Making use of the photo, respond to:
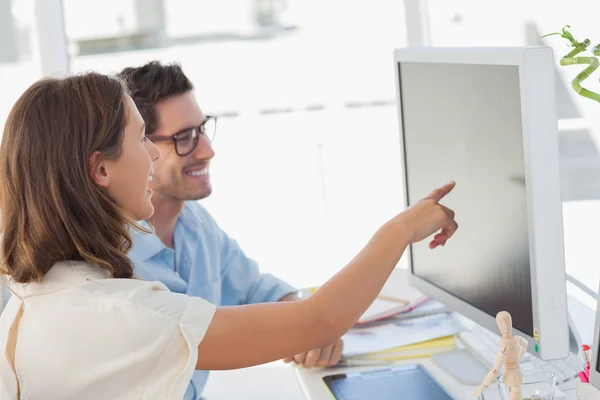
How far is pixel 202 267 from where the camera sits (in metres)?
1.90

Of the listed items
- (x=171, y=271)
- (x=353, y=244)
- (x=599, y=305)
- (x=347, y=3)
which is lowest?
(x=353, y=244)

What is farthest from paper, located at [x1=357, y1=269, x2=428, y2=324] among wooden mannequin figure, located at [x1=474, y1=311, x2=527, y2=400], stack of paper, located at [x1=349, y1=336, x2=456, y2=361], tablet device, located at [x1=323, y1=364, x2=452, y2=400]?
wooden mannequin figure, located at [x1=474, y1=311, x2=527, y2=400]

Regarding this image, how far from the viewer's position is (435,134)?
1.44 meters

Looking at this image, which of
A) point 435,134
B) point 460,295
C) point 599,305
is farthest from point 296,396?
point 599,305

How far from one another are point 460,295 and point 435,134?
0.27 metres

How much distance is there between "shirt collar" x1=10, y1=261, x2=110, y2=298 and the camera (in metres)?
1.15

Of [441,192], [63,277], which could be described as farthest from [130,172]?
[441,192]

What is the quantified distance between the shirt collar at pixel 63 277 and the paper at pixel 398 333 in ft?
1.78

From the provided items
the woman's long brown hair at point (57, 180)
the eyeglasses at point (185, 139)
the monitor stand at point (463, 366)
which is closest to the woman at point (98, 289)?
the woman's long brown hair at point (57, 180)

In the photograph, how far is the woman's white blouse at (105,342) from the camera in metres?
1.11

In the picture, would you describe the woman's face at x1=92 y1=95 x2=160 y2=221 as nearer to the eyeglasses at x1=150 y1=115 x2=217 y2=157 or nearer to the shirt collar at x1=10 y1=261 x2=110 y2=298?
the shirt collar at x1=10 y1=261 x2=110 y2=298

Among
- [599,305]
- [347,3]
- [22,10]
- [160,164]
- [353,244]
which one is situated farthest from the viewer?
[353,244]

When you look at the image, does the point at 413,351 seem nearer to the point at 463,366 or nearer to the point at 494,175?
the point at 463,366

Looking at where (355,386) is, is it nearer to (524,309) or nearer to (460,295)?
(460,295)
